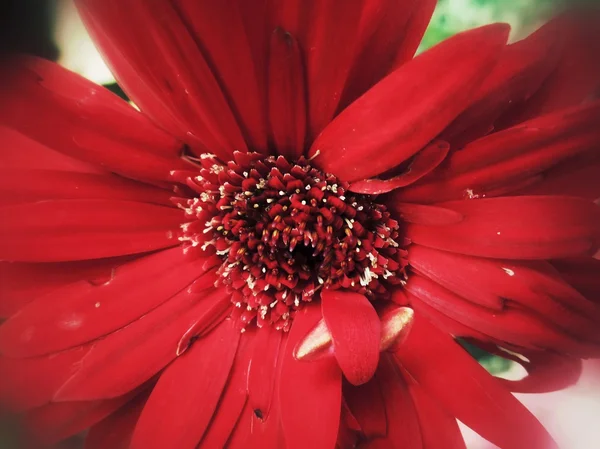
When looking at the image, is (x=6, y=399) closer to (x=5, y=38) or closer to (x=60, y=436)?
(x=60, y=436)

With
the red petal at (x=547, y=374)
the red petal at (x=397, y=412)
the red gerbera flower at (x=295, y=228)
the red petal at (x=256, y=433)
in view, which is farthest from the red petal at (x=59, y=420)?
the red petal at (x=547, y=374)

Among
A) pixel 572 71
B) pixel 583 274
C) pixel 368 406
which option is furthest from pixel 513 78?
pixel 368 406

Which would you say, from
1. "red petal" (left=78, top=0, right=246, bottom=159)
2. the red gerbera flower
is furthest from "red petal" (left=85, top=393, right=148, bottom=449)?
"red petal" (left=78, top=0, right=246, bottom=159)

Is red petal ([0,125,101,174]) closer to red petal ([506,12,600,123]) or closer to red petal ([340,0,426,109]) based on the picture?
red petal ([340,0,426,109])

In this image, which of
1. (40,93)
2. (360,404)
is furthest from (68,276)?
(360,404)

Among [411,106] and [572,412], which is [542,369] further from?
[411,106]

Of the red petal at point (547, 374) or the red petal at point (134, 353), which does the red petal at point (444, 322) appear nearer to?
the red petal at point (547, 374)
